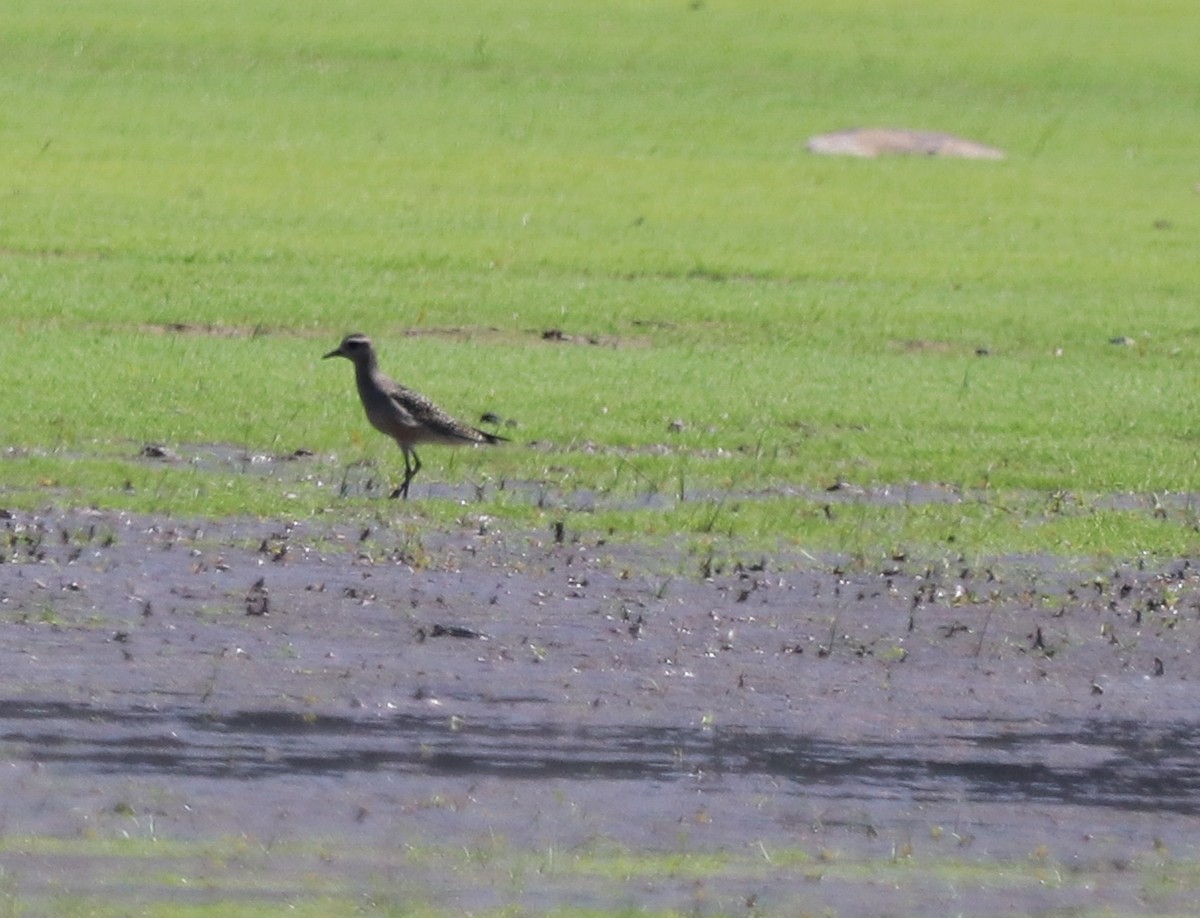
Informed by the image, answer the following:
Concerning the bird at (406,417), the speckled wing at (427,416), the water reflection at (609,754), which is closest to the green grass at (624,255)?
the bird at (406,417)

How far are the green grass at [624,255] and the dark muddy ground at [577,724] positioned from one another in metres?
1.15

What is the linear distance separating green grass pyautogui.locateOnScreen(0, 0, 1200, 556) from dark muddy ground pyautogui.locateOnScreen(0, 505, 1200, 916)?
115 cm

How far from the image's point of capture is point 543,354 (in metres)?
18.6

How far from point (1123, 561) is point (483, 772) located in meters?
5.04

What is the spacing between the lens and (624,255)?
24.5m

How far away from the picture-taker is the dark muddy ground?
23.7 feet

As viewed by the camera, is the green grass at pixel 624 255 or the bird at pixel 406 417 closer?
the bird at pixel 406 417

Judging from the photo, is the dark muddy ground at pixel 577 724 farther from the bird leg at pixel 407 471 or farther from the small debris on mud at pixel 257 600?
the bird leg at pixel 407 471

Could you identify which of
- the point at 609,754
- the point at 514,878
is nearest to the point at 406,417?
the point at 609,754

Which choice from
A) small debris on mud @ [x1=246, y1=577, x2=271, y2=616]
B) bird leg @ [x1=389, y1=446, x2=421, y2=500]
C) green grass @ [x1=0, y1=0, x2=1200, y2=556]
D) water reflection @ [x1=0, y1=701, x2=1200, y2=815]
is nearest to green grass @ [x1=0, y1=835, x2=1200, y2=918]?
water reflection @ [x1=0, y1=701, x2=1200, y2=815]

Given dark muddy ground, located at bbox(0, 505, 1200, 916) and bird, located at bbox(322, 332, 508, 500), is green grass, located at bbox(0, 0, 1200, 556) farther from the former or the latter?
dark muddy ground, located at bbox(0, 505, 1200, 916)

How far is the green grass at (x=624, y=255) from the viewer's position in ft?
47.5

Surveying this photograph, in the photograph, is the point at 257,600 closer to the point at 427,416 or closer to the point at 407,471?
the point at 407,471

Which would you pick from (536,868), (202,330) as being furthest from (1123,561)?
(202,330)
